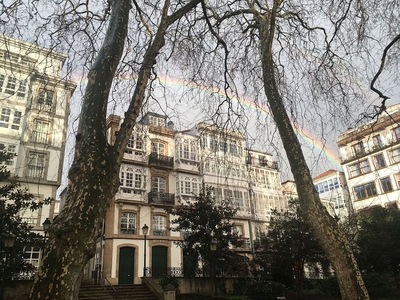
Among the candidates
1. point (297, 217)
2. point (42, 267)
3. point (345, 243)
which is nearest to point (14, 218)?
point (42, 267)

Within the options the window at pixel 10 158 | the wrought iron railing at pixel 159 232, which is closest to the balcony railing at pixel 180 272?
the wrought iron railing at pixel 159 232

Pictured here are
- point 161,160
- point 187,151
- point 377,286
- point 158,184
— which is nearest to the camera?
point 377,286

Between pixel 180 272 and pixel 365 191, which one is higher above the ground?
pixel 365 191

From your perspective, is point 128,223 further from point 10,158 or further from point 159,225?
point 10,158

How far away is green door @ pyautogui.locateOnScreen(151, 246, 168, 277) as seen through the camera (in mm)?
24438

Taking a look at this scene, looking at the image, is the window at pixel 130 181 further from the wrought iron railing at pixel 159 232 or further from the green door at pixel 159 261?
the green door at pixel 159 261

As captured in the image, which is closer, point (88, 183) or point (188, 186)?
point (88, 183)

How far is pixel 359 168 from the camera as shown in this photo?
41.5m

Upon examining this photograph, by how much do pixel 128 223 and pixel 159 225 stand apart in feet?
9.28

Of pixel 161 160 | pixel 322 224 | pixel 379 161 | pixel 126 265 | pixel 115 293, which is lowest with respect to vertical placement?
pixel 115 293

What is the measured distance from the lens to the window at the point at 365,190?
130ft

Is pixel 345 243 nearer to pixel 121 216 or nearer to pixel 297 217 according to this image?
pixel 297 217

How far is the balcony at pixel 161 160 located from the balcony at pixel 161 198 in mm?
2642

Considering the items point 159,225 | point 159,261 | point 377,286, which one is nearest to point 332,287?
point 377,286
